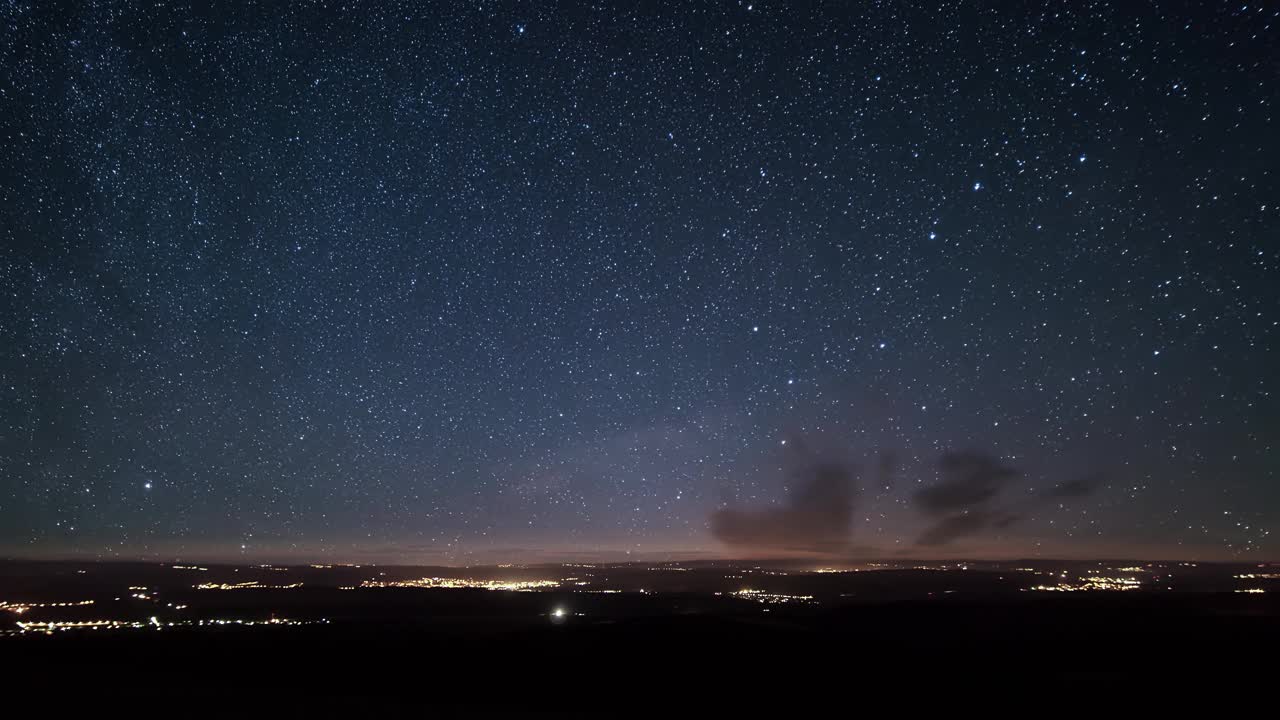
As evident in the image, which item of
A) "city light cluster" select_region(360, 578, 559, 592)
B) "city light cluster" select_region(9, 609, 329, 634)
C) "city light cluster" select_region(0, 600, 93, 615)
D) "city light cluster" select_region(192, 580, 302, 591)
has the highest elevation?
"city light cluster" select_region(9, 609, 329, 634)

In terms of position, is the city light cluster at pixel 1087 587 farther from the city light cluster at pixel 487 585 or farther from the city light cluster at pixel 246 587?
the city light cluster at pixel 246 587

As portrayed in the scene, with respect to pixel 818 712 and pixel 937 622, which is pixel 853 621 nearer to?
pixel 937 622

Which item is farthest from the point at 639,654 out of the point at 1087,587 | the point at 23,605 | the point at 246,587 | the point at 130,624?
the point at 246,587

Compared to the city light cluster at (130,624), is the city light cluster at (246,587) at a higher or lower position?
→ lower

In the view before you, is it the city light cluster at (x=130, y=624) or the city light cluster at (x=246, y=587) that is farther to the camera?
the city light cluster at (x=246, y=587)

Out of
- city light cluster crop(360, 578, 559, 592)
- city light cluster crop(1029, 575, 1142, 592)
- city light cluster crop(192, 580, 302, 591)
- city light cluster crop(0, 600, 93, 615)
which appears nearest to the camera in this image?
city light cluster crop(0, 600, 93, 615)

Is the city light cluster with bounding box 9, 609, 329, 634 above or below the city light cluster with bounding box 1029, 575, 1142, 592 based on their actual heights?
above

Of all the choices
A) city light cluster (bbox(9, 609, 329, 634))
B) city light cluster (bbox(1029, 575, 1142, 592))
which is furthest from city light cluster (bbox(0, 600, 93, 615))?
city light cluster (bbox(1029, 575, 1142, 592))

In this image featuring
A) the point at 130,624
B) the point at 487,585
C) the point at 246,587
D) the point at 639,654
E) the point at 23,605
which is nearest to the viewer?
the point at 639,654

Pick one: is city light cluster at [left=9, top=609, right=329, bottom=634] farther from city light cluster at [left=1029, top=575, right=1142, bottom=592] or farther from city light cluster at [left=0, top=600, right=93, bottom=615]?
city light cluster at [left=1029, top=575, right=1142, bottom=592]

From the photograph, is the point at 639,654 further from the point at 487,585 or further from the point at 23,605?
the point at 487,585

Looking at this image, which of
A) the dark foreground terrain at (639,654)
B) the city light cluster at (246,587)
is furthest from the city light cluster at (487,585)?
the dark foreground terrain at (639,654)
